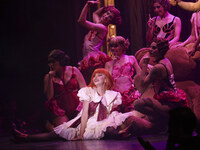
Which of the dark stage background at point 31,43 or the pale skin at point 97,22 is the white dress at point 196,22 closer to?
the pale skin at point 97,22

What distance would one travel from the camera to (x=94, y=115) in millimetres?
5266

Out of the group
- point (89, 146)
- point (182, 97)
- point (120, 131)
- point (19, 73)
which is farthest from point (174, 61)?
point (19, 73)

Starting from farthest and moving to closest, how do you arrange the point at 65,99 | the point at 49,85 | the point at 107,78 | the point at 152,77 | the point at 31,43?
the point at 31,43
the point at 65,99
the point at 49,85
the point at 107,78
the point at 152,77

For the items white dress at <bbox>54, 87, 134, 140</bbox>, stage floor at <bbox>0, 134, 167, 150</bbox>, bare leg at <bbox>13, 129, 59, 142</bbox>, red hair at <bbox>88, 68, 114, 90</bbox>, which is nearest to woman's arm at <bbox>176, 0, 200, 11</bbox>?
red hair at <bbox>88, 68, 114, 90</bbox>

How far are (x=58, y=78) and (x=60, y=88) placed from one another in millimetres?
178

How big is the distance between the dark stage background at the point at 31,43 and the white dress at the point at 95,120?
2.13 metres

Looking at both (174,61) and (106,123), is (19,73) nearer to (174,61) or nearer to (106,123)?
(106,123)

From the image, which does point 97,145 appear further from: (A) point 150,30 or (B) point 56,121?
(A) point 150,30

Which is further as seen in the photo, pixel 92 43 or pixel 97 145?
pixel 92 43

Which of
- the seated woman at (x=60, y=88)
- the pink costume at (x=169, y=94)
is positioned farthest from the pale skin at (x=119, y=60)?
the pink costume at (x=169, y=94)

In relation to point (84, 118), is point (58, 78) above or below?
above

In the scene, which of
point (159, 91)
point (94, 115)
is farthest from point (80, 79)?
point (159, 91)

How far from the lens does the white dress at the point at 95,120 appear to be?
5039 millimetres

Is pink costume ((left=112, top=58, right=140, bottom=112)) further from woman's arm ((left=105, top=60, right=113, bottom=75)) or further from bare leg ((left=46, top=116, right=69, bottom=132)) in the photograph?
bare leg ((left=46, top=116, right=69, bottom=132))
